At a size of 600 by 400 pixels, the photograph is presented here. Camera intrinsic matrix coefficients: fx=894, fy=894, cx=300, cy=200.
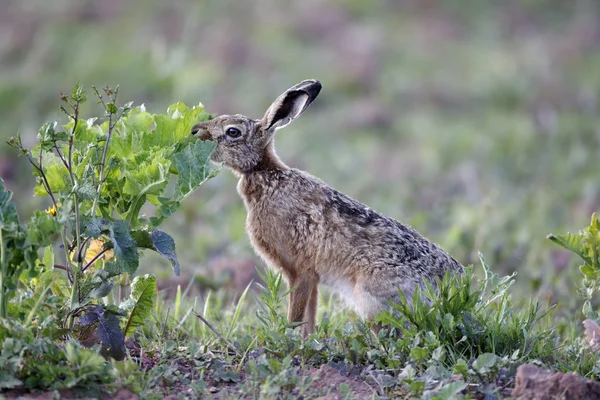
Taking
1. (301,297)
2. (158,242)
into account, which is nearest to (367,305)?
(301,297)

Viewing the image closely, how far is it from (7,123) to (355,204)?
7108 millimetres

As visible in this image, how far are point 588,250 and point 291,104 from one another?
2.22 m

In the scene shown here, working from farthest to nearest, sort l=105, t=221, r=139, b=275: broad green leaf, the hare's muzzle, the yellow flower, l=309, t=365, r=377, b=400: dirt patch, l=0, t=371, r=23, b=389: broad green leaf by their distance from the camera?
the hare's muzzle < the yellow flower < l=105, t=221, r=139, b=275: broad green leaf < l=309, t=365, r=377, b=400: dirt patch < l=0, t=371, r=23, b=389: broad green leaf

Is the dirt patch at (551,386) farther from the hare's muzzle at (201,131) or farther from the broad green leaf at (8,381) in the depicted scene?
the hare's muzzle at (201,131)

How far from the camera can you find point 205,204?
1045cm

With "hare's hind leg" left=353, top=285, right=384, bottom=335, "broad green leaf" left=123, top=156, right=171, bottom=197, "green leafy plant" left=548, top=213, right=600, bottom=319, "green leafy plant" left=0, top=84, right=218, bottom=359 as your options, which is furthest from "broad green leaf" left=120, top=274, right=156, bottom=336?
"green leafy plant" left=548, top=213, right=600, bottom=319

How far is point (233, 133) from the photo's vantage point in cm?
630

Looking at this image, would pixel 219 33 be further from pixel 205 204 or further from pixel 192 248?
pixel 192 248

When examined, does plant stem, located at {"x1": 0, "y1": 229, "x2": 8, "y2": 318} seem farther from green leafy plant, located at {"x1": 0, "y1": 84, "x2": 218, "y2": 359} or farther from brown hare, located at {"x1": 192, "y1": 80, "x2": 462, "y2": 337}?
brown hare, located at {"x1": 192, "y1": 80, "x2": 462, "y2": 337}

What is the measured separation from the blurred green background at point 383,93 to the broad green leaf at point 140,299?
2666 mm

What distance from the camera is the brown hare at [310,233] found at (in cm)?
567

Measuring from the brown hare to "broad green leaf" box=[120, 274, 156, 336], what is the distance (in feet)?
3.53

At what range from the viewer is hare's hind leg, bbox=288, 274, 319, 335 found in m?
5.86

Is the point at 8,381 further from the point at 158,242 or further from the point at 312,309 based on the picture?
the point at 312,309
